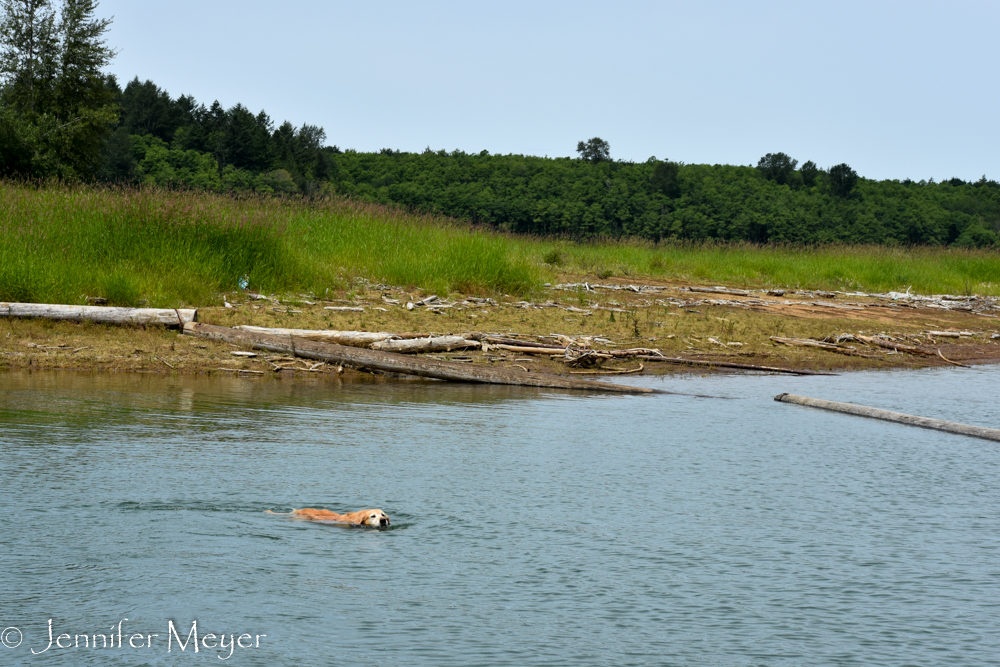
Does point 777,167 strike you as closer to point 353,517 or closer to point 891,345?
point 891,345

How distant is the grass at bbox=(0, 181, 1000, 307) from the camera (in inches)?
502

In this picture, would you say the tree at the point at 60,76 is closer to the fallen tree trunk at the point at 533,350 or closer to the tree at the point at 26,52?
the tree at the point at 26,52

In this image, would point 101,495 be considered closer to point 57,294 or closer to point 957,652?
point 957,652

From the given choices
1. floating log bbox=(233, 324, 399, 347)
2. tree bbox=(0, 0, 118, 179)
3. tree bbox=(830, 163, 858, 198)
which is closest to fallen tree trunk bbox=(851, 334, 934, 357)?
floating log bbox=(233, 324, 399, 347)

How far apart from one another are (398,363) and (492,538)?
6506 mm

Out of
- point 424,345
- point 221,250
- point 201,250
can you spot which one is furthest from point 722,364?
point 201,250

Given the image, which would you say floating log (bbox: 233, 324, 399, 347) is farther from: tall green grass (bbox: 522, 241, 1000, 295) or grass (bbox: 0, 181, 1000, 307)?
tall green grass (bbox: 522, 241, 1000, 295)

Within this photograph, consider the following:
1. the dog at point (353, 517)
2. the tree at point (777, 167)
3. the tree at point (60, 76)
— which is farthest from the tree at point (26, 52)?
the tree at point (777, 167)

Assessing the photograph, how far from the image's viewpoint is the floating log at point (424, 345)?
11.8 meters

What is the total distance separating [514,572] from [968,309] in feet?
73.5

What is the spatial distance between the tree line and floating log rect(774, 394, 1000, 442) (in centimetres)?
2886

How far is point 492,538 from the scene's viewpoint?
16.2ft

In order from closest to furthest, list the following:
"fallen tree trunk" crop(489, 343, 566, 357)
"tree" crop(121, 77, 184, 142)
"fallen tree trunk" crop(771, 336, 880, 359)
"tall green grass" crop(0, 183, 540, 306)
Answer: "fallen tree trunk" crop(489, 343, 566, 357) → "tall green grass" crop(0, 183, 540, 306) → "fallen tree trunk" crop(771, 336, 880, 359) → "tree" crop(121, 77, 184, 142)

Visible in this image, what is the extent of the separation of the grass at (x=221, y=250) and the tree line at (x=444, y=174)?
18.4 m
